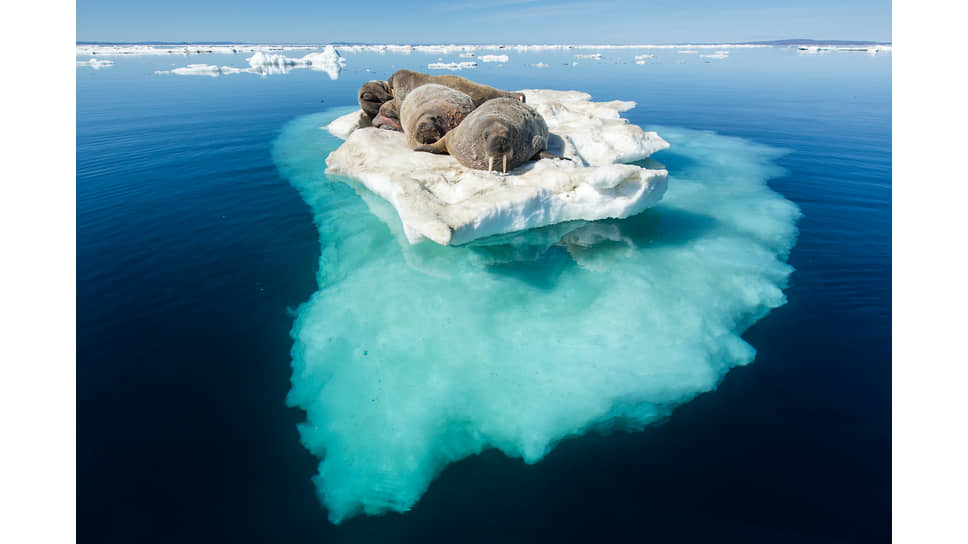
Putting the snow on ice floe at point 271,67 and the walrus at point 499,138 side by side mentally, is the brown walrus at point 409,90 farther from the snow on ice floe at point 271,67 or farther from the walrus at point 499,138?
the snow on ice floe at point 271,67

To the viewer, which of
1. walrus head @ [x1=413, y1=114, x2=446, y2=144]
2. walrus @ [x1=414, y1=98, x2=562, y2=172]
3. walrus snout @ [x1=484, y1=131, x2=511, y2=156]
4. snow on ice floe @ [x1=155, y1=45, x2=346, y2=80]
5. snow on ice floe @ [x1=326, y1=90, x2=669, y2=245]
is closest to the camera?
snow on ice floe @ [x1=326, y1=90, x2=669, y2=245]

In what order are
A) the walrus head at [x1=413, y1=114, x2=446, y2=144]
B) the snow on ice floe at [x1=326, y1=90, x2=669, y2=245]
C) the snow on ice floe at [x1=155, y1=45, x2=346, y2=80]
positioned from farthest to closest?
the snow on ice floe at [x1=155, y1=45, x2=346, y2=80], the walrus head at [x1=413, y1=114, x2=446, y2=144], the snow on ice floe at [x1=326, y1=90, x2=669, y2=245]

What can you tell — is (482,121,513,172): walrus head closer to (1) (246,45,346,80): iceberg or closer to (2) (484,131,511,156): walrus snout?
(2) (484,131,511,156): walrus snout

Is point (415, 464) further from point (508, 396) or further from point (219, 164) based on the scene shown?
point (219, 164)

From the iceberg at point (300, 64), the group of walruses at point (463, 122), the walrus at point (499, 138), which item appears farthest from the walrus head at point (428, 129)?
the iceberg at point (300, 64)

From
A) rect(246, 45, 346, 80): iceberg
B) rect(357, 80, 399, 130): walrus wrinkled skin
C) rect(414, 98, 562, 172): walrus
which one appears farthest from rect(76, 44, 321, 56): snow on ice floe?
rect(414, 98, 562, 172): walrus

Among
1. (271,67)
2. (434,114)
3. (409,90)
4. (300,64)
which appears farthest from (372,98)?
(300,64)
